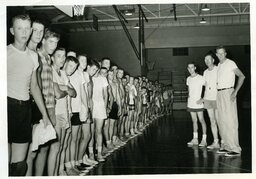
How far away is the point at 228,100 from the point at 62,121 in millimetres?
1256

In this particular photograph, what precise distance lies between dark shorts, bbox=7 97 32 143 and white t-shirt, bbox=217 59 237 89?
1471mm

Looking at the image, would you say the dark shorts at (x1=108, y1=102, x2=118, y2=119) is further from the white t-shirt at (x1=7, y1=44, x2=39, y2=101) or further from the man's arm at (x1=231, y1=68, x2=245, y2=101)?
the white t-shirt at (x1=7, y1=44, x2=39, y2=101)

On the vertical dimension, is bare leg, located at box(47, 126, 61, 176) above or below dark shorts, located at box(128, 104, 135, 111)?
below

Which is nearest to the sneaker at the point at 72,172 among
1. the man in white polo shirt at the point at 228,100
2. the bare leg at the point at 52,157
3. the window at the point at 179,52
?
the bare leg at the point at 52,157

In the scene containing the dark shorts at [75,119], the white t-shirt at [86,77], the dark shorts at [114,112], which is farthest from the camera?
the dark shorts at [114,112]

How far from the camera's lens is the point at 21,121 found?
4.93 feet

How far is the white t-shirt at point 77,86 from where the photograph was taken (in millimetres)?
1976

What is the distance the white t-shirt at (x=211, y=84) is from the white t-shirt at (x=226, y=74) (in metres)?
0.10

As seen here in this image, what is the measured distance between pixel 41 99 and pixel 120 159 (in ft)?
3.19

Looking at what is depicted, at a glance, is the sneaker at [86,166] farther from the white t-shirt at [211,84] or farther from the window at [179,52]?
the window at [179,52]

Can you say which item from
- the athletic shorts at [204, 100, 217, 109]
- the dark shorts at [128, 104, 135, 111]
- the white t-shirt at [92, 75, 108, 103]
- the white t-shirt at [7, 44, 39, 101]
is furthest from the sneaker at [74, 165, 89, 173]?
the dark shorts at [128, 104, 135, 111]

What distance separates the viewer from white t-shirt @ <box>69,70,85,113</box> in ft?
6.48

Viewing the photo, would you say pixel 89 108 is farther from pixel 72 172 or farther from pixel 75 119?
pixel 72 172

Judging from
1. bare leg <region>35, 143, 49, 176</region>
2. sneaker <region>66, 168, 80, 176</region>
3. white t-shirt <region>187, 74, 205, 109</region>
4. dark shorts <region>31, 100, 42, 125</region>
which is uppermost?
white t-shirt <region>187, 74, 205, 109</region>
